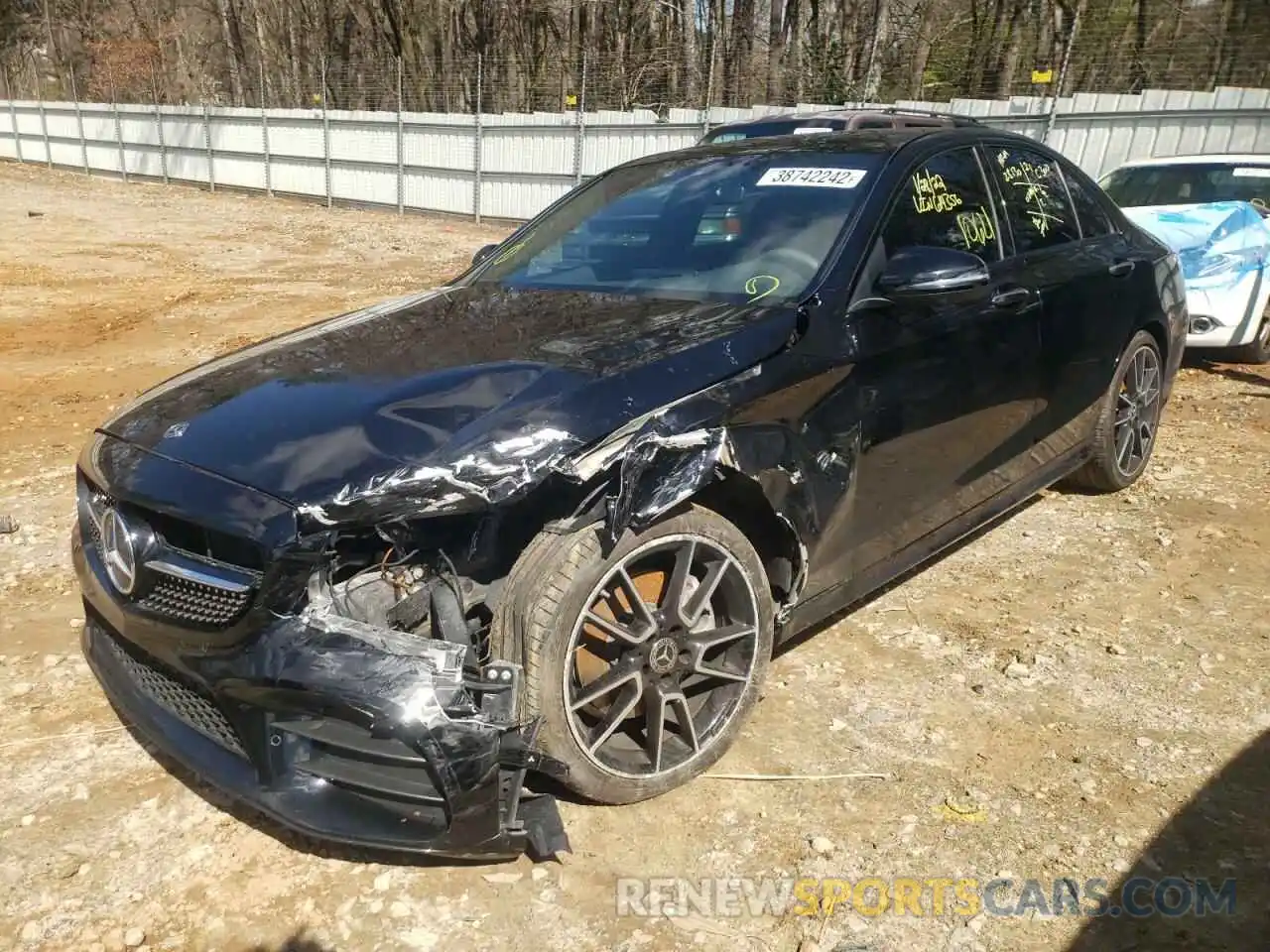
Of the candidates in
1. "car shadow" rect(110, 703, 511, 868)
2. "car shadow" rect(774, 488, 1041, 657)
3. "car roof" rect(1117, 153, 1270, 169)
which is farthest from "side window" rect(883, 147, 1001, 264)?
"car roof" rect(1117, 153, 1270, 169)

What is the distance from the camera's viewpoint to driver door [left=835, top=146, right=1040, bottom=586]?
2889 millimetres

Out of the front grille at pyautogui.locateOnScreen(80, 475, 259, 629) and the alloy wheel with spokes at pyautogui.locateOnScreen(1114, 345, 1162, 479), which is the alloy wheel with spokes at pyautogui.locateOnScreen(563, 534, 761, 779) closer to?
the front grille at pyautogui.locateOnScreen(80, 475, 259, 629)

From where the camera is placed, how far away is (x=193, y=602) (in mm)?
2160

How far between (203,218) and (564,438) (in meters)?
19.2

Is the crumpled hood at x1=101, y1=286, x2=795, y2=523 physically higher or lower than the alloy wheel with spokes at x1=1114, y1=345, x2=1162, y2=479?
higher

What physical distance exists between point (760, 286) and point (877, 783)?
1.48 metres

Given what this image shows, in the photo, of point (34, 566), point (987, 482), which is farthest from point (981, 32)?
point (34, 566)

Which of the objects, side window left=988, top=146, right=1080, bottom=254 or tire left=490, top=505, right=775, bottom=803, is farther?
side window left=988, top=146, right=1080, bottom=254

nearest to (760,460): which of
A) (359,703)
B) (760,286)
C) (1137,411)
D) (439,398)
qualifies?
(760,286)

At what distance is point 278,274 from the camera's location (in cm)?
1227

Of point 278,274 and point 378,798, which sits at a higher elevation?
point 378,798

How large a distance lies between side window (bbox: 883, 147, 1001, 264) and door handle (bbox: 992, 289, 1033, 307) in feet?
0.47

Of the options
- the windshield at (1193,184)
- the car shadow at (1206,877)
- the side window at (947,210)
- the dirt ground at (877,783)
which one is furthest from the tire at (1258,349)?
the car shadow at (1206,877)

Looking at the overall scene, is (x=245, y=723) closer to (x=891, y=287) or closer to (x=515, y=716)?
(x=515, y=716)
